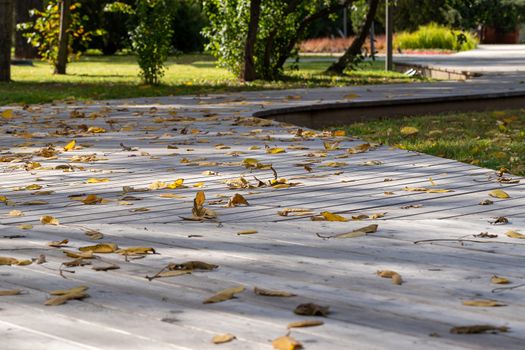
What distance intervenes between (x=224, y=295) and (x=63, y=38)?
15.8 m

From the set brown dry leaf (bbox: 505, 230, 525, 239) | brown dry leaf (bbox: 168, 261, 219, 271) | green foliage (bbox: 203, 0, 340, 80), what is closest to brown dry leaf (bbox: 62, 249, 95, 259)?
brown dry leaf (bbox: 168, 261, 219, 271)

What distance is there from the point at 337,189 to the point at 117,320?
2.74 m

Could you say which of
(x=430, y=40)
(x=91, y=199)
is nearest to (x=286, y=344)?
(x=91, y=199)

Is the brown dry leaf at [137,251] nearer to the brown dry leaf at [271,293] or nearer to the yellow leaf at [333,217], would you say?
the brown dry leaf at [271,293]

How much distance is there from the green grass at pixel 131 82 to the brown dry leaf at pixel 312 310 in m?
9.85

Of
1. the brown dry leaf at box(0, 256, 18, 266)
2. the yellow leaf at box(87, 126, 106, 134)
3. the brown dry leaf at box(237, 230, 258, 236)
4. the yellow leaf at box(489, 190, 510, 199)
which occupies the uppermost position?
the yellow leaf at box(87, 126, 106, 134)

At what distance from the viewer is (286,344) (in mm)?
3053

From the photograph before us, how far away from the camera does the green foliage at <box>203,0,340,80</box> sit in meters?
16.6

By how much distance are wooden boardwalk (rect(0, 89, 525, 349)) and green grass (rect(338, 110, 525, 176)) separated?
74 centimetres

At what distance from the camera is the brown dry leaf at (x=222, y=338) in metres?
3.13

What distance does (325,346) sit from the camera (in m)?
3.07

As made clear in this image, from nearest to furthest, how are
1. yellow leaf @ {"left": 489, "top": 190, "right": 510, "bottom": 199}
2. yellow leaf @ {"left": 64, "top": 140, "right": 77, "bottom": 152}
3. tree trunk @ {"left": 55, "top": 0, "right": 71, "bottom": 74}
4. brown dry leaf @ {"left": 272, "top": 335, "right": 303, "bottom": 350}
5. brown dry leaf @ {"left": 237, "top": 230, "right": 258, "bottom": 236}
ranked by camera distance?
1. brown dry leaf @ {"left": 272, "top": 335, "right": 303, "bottom": 350}
2. brown dry leaf @ {"left": 237, "top": 230, "right": 258, "bottom": 236}
3. yellow leaf @ {"left": 489, "top": 190, "right": 510, "bottom": 199}
4. yellow leaf @ {"left": 64, "top": 140, "right": 77, "bottom": 152}
5. tree trunk @ {"left": 55, "top": 0, "right": 71, "bottom": 74}

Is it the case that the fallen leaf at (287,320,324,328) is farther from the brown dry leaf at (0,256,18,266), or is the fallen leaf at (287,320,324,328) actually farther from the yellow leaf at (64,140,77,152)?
the yellow leaf at (64,140,77,152)

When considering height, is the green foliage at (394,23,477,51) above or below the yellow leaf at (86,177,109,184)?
above
